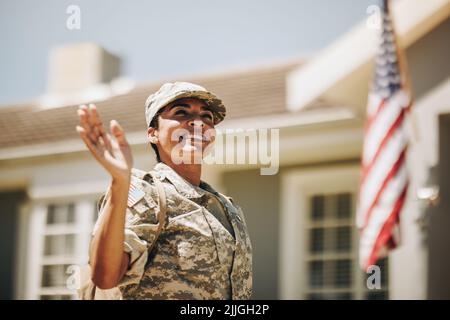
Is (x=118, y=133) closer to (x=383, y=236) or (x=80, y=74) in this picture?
(x=383, y=236)

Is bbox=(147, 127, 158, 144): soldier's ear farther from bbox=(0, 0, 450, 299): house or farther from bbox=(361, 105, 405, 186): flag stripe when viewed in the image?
bbox=(0, 0, 450, 299): house

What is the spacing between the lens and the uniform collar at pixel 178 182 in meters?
2.86

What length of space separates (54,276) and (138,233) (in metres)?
6.51

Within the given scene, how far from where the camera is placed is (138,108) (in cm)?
961

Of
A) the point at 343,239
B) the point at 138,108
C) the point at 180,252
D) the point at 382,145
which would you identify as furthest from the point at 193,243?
the point at 138,108

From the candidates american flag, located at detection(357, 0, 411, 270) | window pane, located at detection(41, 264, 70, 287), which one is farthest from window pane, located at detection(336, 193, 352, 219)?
window pane, located at detection(41, 264, 70, 287)

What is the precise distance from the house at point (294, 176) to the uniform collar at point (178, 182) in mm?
3877

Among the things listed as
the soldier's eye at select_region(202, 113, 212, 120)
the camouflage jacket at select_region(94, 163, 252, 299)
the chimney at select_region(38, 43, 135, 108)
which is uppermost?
the chimney at select_region(38, 43, 135, 108)

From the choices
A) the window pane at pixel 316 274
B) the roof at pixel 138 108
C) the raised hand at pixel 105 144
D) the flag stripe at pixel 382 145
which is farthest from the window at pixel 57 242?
the raised hand at pixel 105 144

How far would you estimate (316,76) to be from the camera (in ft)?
23.9

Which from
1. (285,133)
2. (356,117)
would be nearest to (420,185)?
(356,117)

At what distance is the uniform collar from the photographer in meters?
2.86
